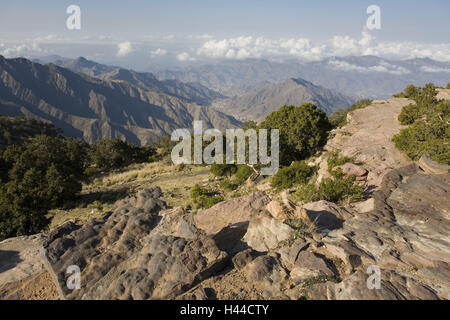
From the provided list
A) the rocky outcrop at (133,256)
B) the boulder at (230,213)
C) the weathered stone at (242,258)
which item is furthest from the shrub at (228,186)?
the weathered stone at (242,258)

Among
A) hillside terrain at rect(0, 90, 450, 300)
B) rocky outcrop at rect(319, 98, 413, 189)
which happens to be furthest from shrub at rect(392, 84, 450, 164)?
hillside terrain at rect(0, 90, 450, 300)

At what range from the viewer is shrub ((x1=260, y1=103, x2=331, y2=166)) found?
26.2m

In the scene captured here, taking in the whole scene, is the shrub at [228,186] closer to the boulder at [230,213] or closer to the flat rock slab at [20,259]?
the boulder at [230,213]

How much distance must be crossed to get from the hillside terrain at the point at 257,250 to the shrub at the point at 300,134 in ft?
38.4

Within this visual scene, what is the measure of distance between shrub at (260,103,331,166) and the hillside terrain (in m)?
11.7

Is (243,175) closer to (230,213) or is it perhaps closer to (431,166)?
(230,213)

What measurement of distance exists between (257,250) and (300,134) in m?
19.1

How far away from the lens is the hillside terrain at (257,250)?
7386 millimetres

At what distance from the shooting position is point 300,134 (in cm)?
2616
